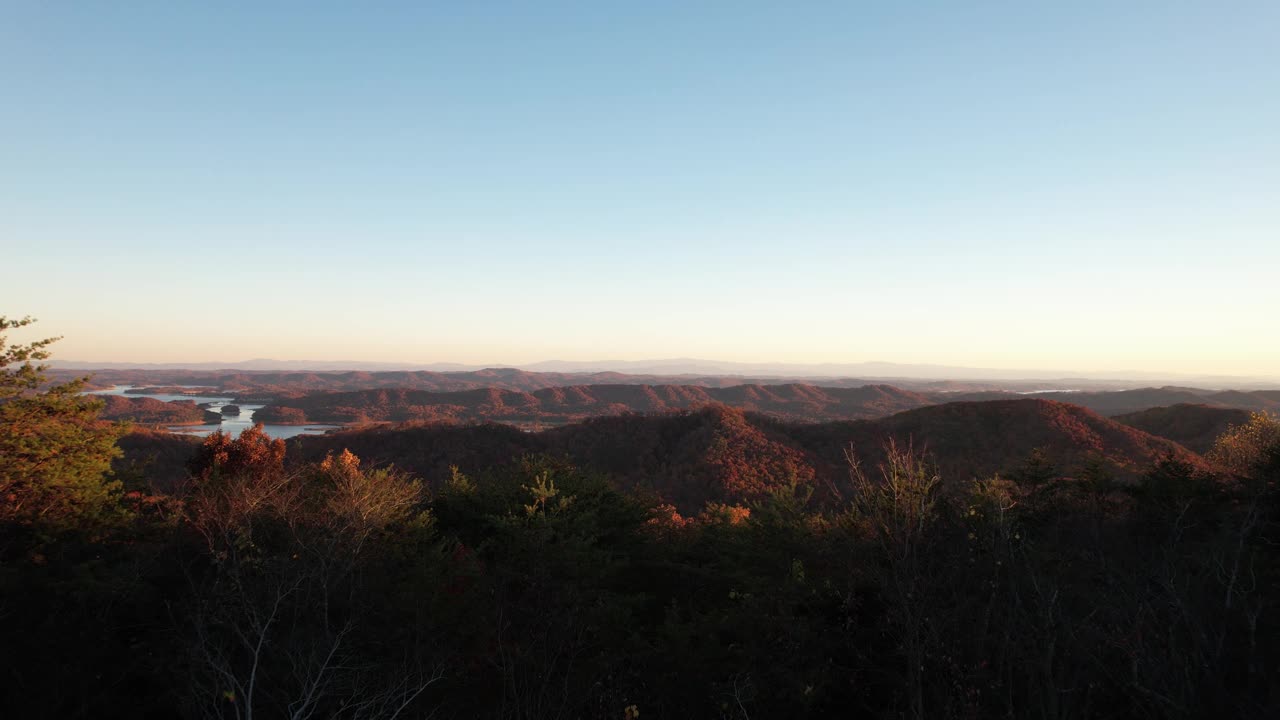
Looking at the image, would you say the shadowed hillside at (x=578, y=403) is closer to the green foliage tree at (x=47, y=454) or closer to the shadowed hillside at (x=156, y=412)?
the shadowed hillside at (x=156, y=412)

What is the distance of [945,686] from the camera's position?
10781 millimetres

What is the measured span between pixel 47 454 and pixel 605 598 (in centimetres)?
1532

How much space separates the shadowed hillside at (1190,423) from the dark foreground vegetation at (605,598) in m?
60.4

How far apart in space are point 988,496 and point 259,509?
21.2m

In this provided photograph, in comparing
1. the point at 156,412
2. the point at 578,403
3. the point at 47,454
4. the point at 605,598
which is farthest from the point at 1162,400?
the point at 156,412

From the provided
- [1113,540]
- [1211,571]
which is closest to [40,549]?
[1211,571]

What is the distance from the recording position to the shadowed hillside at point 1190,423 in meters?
64.7

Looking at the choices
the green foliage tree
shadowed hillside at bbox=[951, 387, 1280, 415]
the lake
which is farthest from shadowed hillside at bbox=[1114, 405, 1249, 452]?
the lake

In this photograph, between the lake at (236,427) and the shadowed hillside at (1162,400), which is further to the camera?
the shadowed hillside at (1162,400)

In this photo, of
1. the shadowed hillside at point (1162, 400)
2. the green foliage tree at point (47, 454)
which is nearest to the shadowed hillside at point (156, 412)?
the green foliage tree at point (47, 454)

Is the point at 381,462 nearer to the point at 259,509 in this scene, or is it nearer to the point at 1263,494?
the point at 259,509

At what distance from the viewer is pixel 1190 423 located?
69812 mm

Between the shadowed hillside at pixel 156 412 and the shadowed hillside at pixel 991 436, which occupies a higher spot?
the shadowed hillside at pixel 991 436

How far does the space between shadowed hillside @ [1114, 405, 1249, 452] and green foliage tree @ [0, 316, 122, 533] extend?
8636 cm
